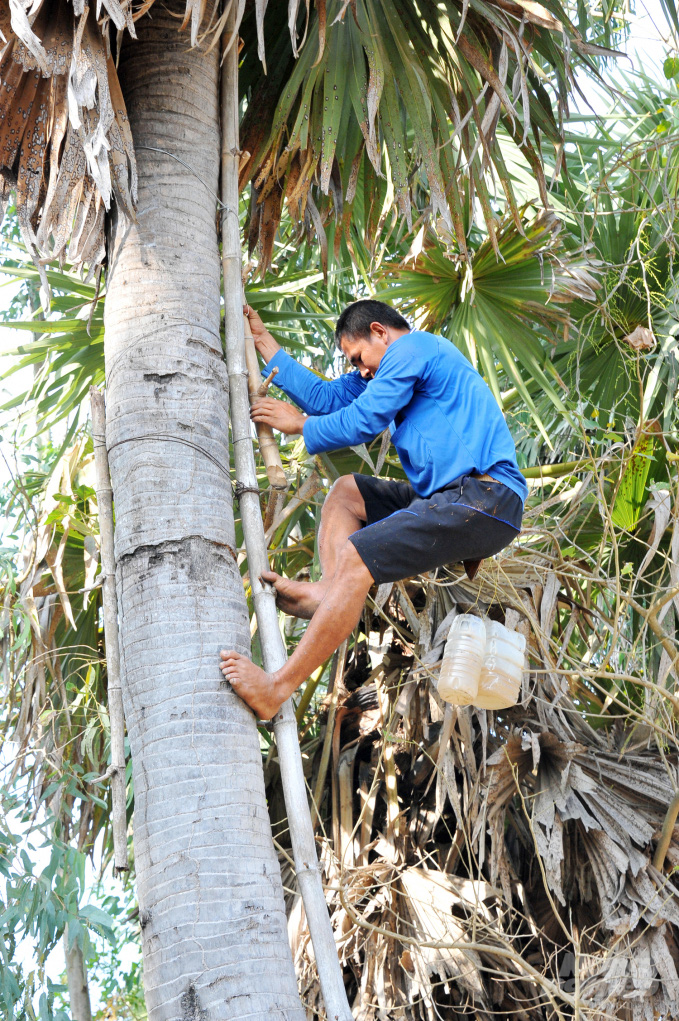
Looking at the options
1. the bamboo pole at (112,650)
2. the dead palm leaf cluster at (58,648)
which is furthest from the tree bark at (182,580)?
the dead palm leaf cluster at (58,648)

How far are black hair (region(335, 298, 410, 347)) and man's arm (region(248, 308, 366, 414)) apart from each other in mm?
212

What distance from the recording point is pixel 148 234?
9.70 ft

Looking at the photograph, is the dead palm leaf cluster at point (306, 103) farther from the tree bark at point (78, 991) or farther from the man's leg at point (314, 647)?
the tree bark at point (78, 991)

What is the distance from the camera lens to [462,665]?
3.95 metres

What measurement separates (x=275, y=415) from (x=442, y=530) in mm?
712

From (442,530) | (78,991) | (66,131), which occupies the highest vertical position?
(66,131)

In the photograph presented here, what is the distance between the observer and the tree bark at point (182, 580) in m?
2.18

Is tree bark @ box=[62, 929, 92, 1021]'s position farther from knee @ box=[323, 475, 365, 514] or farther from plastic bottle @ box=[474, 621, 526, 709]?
knee @ box=[323, 475, 365, 514]

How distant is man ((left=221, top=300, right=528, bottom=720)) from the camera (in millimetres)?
3295

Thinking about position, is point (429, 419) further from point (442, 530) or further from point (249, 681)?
point (249, 681)

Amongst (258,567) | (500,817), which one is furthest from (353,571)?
(500,817)

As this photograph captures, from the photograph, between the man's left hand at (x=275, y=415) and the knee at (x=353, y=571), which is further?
the man's left hand at (x=275, y=415)

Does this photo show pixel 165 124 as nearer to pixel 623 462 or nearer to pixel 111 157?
pixel 111 157

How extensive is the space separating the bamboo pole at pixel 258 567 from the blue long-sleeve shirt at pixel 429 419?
445 mm
